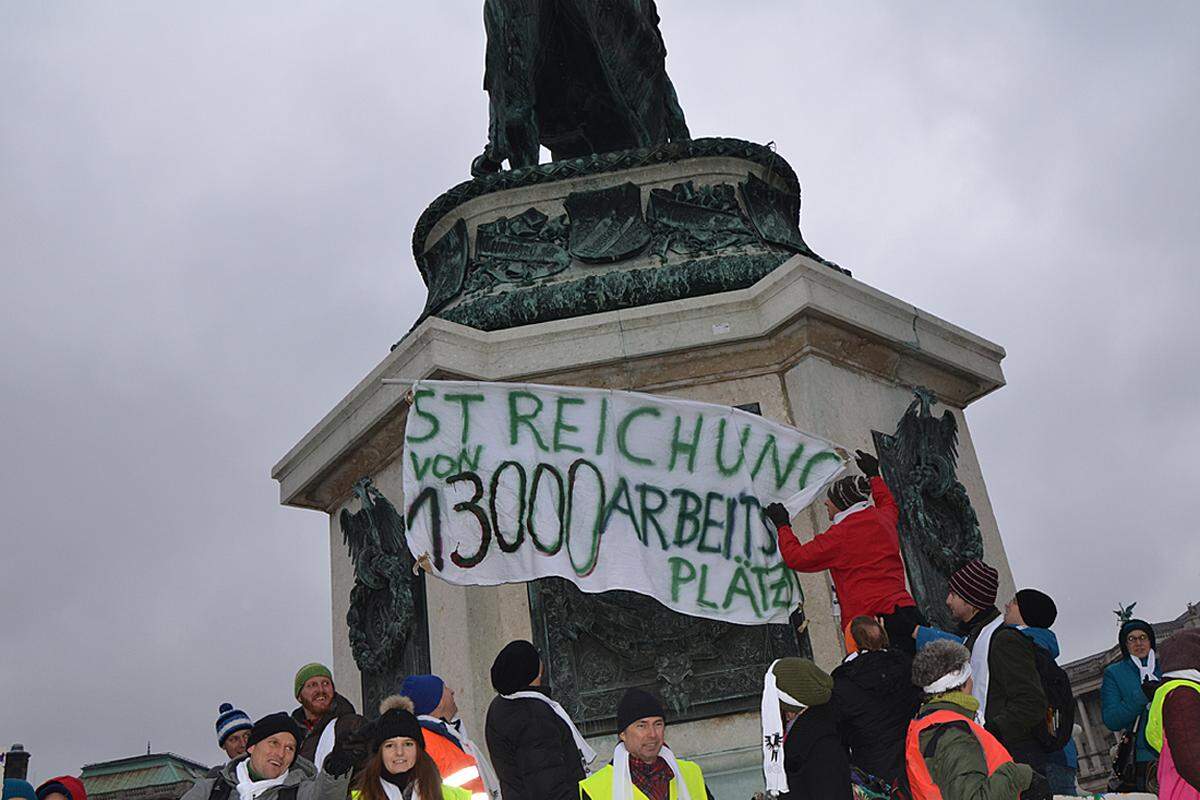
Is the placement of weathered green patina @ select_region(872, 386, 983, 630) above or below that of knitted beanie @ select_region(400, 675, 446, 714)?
above

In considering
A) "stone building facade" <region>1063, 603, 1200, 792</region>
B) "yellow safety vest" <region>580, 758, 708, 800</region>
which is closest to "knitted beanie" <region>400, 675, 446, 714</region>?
"yellow safety vest" <region>580, 758, 708, 800</region>

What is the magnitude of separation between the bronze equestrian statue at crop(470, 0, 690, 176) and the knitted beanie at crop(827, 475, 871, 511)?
525 cm

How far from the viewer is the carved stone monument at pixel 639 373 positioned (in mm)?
8000

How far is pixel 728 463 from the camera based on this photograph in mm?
8195

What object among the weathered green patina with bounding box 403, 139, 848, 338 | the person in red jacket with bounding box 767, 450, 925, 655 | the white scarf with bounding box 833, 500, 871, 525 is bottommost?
the person in red jacket with bounding box 767, 450, 925, 655

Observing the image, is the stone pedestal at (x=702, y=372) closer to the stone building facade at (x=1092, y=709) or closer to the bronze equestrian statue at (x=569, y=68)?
the bronze equestrian statue at (x=569, y=68)

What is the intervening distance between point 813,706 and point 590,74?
27.0 feet

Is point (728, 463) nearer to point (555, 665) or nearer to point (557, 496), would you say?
point (557, 496)

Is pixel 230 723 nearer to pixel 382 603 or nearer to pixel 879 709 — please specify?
pixel 382 603

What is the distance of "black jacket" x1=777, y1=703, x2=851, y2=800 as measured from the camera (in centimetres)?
557

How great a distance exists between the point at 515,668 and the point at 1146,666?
3.71 meters

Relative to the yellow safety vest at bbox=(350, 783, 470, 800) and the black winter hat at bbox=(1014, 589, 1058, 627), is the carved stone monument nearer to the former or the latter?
the black winter hat at bbox=(1014, 589, 1058, 627)

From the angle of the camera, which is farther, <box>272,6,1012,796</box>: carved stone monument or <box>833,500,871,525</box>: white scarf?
<box>272,6,1012,796</box>: carved stone monument

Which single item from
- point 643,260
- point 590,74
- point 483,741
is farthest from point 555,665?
point 590,74
